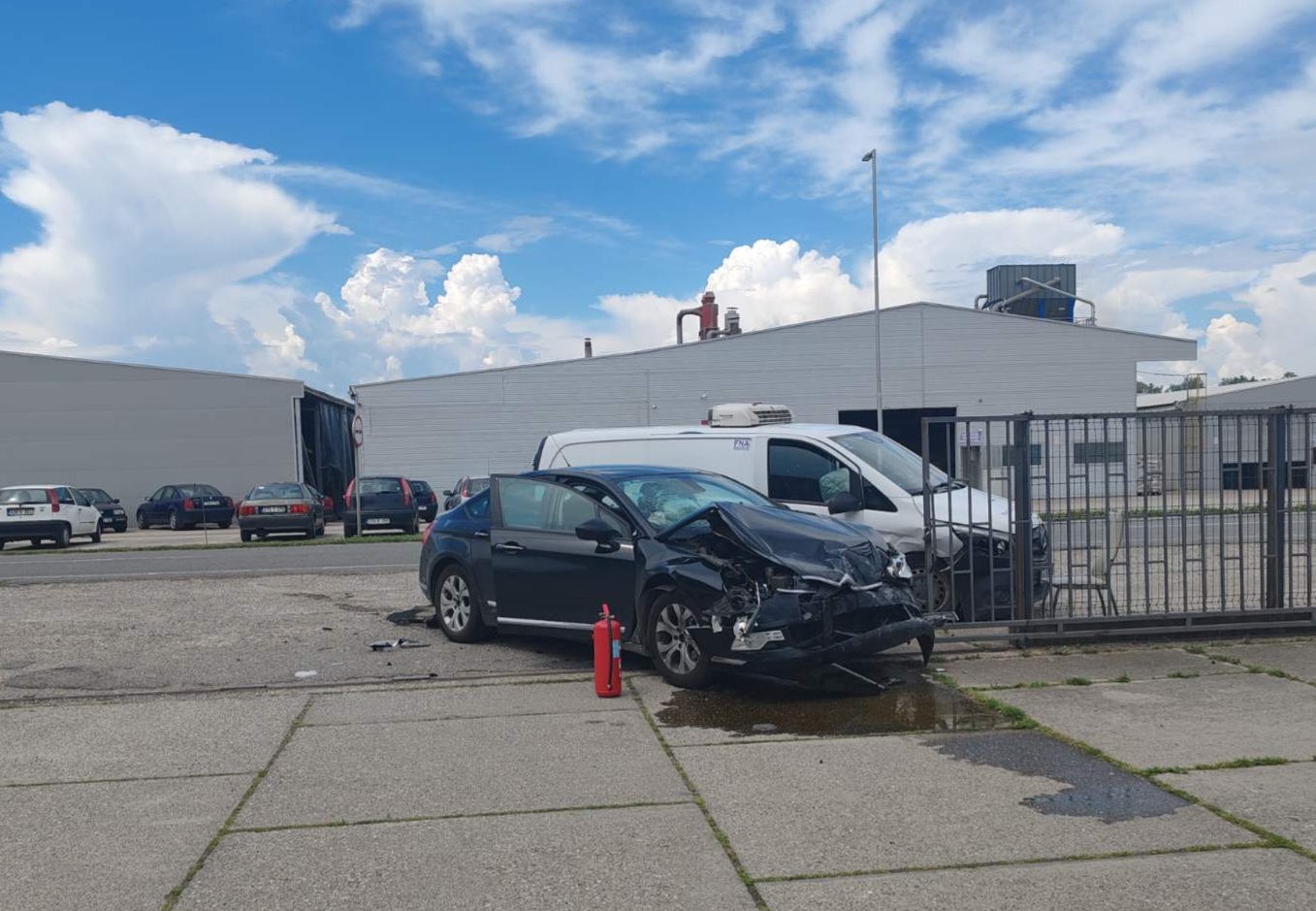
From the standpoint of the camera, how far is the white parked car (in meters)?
26.8

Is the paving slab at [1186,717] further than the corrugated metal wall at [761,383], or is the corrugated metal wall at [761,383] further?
the corrugated metal wall at [761,383]

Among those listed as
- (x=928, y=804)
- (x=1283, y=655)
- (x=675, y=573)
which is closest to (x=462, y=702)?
(x=675, y=573)

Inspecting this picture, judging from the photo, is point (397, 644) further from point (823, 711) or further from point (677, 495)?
point (823, 711)

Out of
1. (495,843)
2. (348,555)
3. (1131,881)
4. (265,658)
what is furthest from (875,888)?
(348,555)

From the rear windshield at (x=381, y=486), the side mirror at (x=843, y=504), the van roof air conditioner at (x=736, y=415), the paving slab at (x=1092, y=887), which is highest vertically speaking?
the van roof air conditioner at (x=736, y=415)

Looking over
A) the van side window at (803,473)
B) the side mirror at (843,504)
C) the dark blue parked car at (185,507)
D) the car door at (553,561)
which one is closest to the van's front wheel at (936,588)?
the side mirror at (843,504)

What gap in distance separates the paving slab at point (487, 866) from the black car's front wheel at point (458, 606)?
186 inches

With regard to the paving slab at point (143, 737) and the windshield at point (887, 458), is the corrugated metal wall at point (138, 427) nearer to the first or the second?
the windshield at point (887, 458)

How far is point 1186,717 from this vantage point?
714 cm

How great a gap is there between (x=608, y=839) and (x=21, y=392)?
144 feet

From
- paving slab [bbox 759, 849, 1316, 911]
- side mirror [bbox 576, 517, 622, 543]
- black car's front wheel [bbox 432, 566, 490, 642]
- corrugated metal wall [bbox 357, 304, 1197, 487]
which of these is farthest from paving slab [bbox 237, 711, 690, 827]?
corrugated metal wall [bbox 357, 304, 1197, 487]

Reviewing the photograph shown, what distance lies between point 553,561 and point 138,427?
38505mm

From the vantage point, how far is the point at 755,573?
26.6 feet

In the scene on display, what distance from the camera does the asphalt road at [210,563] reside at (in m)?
17.4
